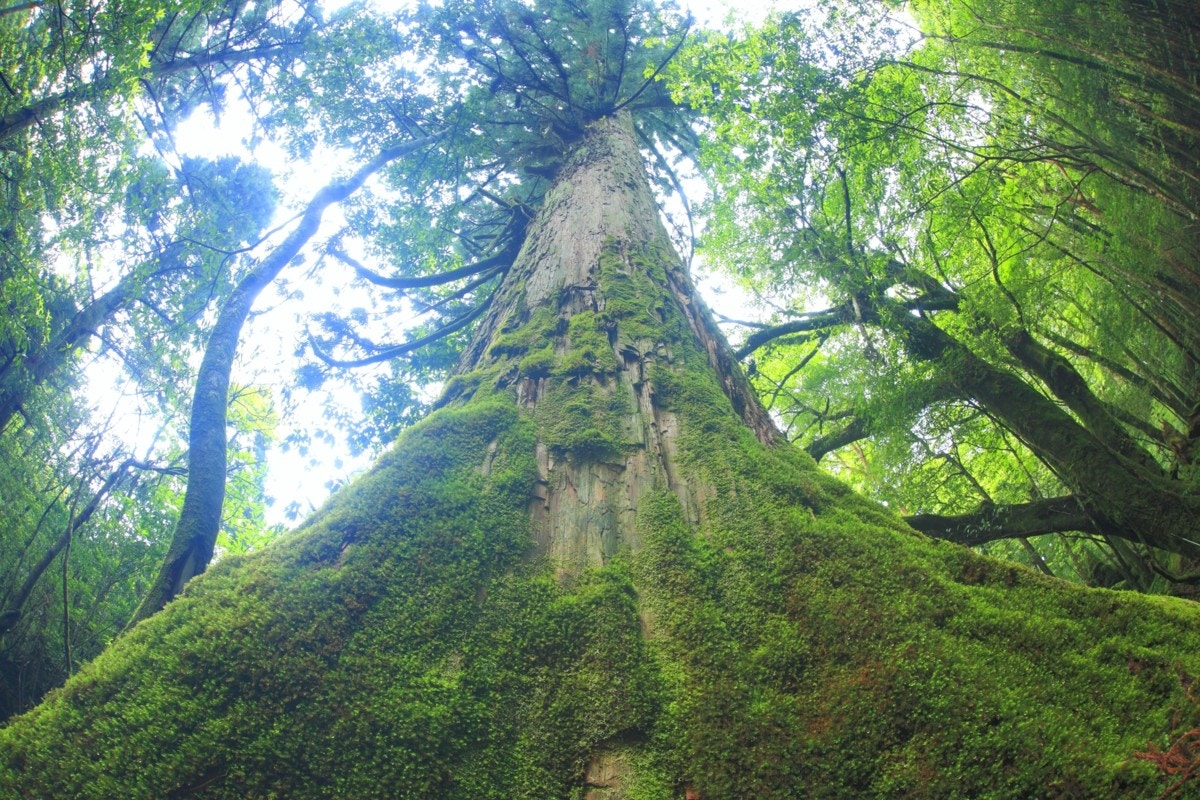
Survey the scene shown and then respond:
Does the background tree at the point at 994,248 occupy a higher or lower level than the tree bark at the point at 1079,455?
higher

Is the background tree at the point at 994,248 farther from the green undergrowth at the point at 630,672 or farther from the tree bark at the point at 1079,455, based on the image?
the green undergrowth at the point at 630,672

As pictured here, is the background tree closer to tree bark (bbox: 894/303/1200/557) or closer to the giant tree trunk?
tree bark (bbox: 894/303/1200/557)

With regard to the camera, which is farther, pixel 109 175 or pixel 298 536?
pixel 109 175

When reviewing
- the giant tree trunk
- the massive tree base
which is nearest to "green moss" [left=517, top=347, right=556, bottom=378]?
the giant tree trunk

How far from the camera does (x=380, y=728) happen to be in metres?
1.63

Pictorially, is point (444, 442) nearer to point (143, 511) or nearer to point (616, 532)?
point (616, 532)

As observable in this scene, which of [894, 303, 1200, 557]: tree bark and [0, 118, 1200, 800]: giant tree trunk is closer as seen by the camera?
[0, 118, 1200, 800]: giant tree trunk

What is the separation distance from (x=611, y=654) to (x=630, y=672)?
74mm

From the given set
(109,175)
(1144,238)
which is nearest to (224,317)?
(109,175)

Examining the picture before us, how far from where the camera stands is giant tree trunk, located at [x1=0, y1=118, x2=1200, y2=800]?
1484 mm

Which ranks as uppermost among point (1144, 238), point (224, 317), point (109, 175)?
point (109, 175)

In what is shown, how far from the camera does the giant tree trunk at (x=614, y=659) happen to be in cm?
148

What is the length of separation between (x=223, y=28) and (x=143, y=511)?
698 centimetres

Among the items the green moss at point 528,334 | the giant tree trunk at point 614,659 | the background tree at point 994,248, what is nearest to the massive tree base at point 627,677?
the giant tree trunk at point 614,659
